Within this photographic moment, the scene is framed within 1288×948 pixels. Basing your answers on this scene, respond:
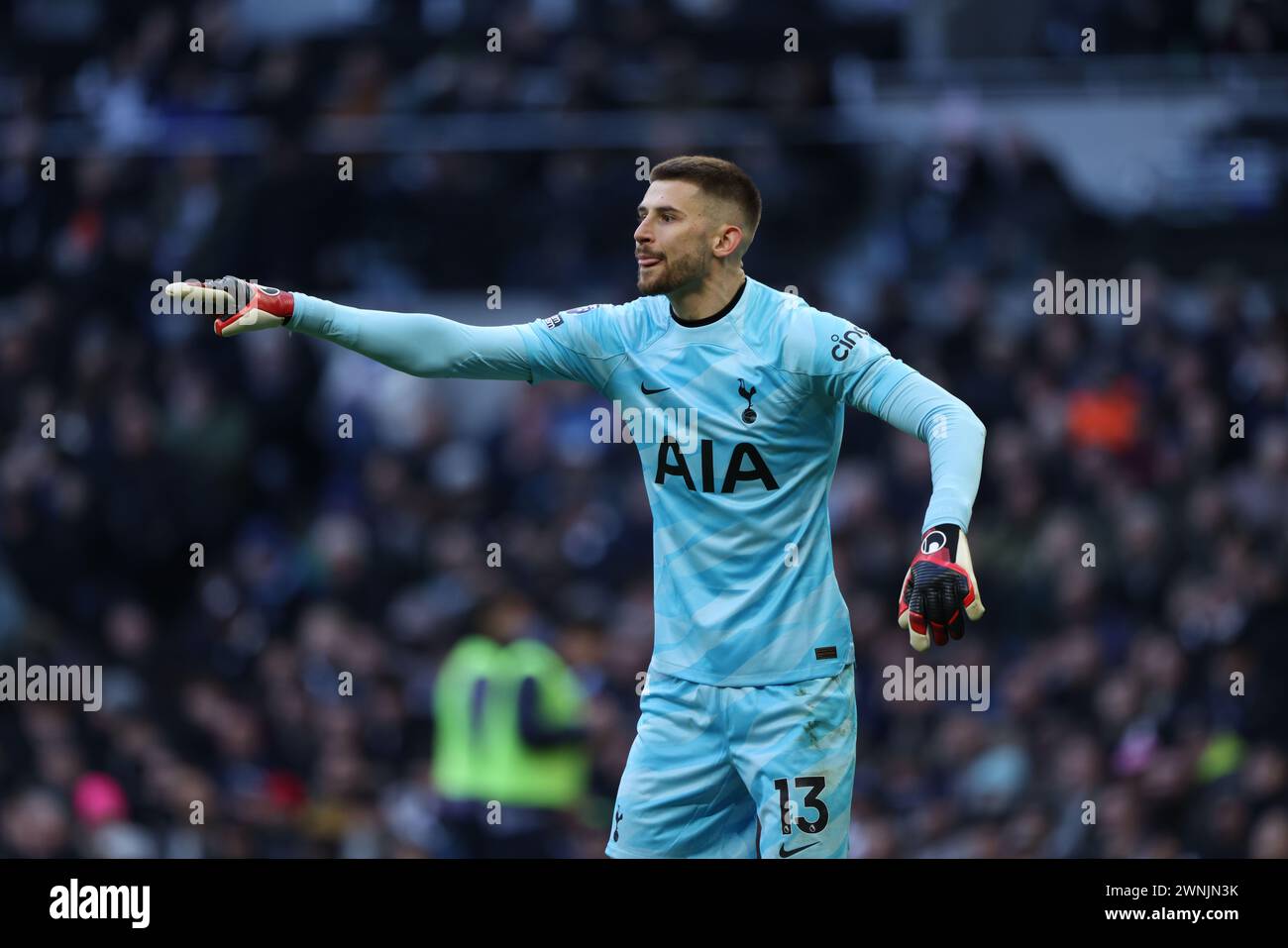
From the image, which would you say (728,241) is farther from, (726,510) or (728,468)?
(726,510)

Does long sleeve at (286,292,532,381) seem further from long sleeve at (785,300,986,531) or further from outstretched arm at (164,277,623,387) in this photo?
long sleeve at (785,300,986,531)

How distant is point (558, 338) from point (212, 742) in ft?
18.6

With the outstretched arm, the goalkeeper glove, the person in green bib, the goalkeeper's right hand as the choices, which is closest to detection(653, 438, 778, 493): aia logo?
the outstretched arm

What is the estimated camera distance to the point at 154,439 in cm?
1195

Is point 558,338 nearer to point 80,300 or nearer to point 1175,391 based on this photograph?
point 1175,391

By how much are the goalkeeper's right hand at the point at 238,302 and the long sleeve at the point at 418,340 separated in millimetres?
51

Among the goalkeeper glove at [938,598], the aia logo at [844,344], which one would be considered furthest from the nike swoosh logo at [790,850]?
the aia logo at [844,344]

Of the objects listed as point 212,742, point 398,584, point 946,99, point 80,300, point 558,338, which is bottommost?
point 212,742

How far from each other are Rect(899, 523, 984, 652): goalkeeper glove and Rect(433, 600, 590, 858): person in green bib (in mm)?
5132

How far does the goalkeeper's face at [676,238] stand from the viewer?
5746 mm

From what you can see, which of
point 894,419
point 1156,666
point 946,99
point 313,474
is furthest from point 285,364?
point 894,419

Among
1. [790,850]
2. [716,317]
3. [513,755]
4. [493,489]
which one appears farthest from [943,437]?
[493,489]

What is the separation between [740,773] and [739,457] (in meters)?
0.88

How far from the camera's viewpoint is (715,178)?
585cm
